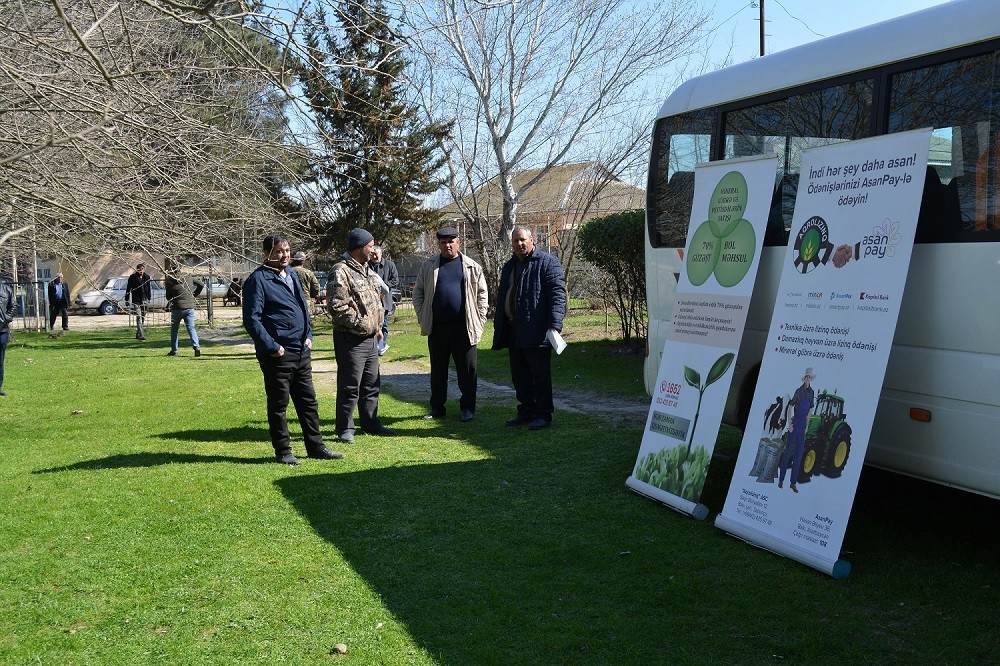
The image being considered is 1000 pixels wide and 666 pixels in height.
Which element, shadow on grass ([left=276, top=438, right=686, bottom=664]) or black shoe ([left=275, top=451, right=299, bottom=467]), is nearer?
shadow on grass ([left=276, top=438, right=686, bottom=664])

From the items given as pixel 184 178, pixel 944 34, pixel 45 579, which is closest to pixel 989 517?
pixel 944 34

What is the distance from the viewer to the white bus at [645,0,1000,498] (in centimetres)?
467

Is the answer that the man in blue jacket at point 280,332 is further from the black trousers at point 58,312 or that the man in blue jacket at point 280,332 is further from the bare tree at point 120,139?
the black trousers at point 58,312

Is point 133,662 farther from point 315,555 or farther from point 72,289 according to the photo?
point 72,289

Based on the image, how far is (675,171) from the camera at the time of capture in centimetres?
738

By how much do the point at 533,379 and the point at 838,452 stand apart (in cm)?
433

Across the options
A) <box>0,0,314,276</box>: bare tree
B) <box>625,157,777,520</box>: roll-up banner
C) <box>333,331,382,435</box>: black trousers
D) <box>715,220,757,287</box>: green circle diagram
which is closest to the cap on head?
<box>333,331,382,435</box>: black trousers

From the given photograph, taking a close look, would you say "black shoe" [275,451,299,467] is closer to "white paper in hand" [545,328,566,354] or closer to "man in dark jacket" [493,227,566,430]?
"man in dark jacket" [493,227,566,430]

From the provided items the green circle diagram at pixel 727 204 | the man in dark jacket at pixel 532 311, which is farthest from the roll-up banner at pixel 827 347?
the man in dark jacket at pixel 532 311

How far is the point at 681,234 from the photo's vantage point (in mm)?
7137

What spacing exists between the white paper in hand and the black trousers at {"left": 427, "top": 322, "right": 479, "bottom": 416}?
1.08 meters

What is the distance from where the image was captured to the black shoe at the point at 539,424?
29.2 ft

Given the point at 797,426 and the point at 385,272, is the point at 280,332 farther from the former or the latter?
the point at 385,272

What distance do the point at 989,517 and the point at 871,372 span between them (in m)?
2.10
